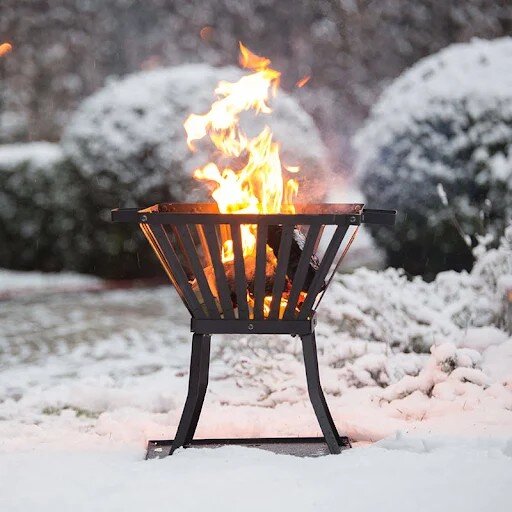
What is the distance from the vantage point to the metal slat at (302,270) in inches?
106

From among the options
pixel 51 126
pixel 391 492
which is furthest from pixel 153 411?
pixel 51 126

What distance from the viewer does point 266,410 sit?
354 centimetres

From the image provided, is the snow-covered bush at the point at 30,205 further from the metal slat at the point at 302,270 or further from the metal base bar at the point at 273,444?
the metal slat at the point at 302,270

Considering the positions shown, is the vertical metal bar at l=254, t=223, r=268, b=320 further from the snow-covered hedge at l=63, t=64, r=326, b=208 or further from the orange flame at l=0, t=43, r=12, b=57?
the orange flame at l=0, t=43, r=12, b=57

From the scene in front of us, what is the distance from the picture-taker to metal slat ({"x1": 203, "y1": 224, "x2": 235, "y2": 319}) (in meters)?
2.70

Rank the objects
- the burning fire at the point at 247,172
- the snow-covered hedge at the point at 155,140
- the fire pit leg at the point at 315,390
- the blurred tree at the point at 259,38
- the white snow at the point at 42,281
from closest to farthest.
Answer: the fire pit leg at the point at 315,390 < the burning fire at the point at 247,172 < the snow-covered hedge at the point at 155,140 < the white snow at the point at 42,281 < the blurred tree at the point at 259,38

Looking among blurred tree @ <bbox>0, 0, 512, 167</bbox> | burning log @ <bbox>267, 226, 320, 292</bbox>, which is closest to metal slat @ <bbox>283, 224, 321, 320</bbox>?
burning log @ <bbox>267, 226, 320, 292</bbox>

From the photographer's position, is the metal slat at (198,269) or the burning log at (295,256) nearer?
the metal slat at (198,269)

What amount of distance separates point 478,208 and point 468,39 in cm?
392

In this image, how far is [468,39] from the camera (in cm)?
937

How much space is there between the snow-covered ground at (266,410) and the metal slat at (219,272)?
0.43m

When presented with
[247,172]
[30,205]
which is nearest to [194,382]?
[247,172]

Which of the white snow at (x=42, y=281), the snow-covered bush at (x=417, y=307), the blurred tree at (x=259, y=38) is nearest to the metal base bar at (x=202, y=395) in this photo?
the snow-covered bush at (x=417, y=307)

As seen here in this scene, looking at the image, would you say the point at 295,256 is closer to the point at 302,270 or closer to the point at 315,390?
the point at 302,270
